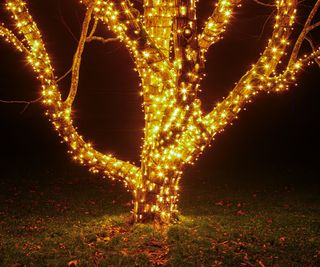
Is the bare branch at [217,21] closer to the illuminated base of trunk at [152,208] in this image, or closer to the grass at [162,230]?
the illuminated base of trunk at [152,208]

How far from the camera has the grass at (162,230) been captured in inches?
256

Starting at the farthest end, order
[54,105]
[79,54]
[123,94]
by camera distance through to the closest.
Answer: [123,94] → [79,54] → [54,105]

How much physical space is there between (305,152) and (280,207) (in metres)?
8.29

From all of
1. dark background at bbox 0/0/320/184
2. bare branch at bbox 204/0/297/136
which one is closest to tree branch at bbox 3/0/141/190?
bare branch at bbox 204/0/297/136

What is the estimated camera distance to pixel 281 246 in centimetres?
699

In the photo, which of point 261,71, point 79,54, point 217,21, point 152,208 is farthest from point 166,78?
point 152,208

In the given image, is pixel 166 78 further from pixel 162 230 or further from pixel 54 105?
pixel 162 230

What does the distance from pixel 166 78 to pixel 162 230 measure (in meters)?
2.32

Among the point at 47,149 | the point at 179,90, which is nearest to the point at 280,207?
the point at 179,90

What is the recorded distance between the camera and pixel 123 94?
22391 millimetres

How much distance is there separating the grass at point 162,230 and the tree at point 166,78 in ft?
2.53

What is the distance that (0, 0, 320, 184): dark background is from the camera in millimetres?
19641

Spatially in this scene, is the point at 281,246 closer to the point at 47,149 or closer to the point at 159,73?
the point at 159,73

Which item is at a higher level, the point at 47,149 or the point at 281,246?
the point at 47,149
